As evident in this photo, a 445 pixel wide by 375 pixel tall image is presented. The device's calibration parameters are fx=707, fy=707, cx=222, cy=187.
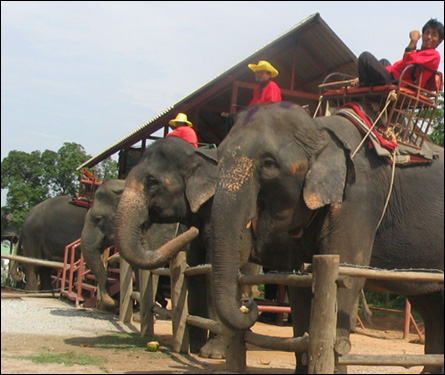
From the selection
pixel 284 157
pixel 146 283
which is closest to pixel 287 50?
pixel 146 283

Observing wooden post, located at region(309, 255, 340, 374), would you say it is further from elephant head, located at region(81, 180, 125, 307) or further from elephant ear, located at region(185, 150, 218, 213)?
elephant head, located at region(81, 180, 125, 307)

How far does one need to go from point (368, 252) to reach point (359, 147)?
858 millimetres

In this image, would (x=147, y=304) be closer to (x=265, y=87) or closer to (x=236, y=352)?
(x=236, y=352)

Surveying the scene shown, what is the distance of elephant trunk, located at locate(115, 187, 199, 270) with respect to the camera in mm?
7402

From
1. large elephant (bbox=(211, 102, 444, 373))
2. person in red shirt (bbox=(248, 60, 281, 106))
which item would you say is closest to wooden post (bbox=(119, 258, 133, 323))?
person in red shirt (bbox=(248, 60, 281, 106))

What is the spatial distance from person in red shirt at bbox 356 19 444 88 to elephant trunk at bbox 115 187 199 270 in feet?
8.63

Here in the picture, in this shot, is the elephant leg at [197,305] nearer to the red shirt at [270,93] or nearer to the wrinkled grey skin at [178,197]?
the wrinkled grey skin at [178,197]

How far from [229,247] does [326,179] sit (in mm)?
965

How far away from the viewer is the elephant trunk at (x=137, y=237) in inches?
291

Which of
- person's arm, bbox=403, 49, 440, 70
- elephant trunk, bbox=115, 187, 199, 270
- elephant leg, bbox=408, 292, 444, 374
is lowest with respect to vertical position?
elephant leg, bbox=408, 292, 444, 374

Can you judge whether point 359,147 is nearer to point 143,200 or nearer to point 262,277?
point 262,277

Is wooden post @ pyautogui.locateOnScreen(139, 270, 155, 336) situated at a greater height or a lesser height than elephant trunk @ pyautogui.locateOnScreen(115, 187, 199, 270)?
lesser

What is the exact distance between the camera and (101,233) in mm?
11609

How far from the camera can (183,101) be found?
13.1 metres
